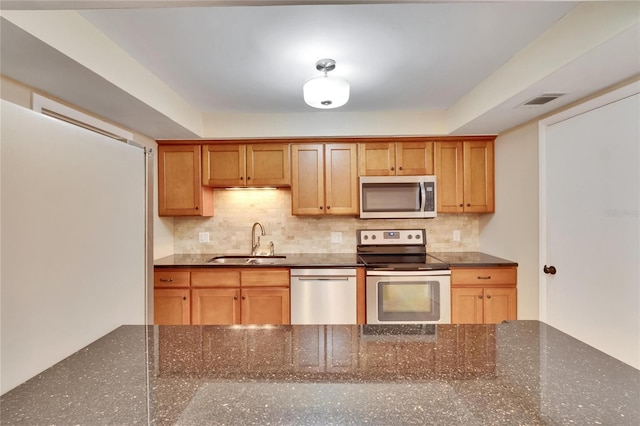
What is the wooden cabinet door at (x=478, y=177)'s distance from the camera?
302 cm

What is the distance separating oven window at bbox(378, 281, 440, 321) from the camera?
8.61ft

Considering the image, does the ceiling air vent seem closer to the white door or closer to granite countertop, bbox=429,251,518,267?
the white door

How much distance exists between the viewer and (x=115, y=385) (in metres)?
0.70

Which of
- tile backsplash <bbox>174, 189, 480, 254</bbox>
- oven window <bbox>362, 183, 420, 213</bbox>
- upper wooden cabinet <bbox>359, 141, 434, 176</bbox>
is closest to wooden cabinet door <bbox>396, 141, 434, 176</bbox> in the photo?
upper wooden cabinet <bbox>359, 141, 434, 176</bbox>

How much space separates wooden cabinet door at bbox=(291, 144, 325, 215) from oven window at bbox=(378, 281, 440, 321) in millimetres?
999

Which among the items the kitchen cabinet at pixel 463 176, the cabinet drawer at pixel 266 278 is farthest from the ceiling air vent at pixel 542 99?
the cabinet drawer at pixel 266 278

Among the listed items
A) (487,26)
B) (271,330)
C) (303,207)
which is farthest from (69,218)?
(303,207)

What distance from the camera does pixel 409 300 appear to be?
2.63m

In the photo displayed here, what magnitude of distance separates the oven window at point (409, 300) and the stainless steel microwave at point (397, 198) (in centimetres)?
67

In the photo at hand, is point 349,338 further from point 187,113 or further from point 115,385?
point 187,113

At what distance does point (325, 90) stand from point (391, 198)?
1.43 meters

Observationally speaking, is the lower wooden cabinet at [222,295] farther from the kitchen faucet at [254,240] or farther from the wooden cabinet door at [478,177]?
the wooden cabinet door at [478,177]

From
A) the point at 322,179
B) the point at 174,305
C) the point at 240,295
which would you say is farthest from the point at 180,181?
the point at 322,179

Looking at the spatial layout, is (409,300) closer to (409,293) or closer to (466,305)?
(409,293)
